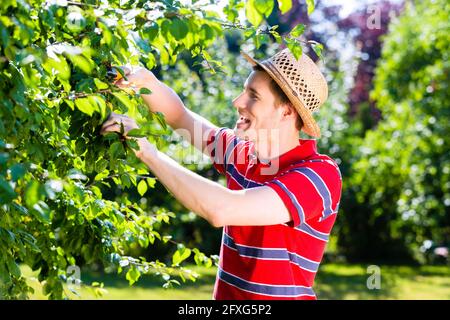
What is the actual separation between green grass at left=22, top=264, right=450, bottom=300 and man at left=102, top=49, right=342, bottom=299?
4306 mm

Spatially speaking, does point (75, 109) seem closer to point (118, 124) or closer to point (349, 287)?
point (118, 124)

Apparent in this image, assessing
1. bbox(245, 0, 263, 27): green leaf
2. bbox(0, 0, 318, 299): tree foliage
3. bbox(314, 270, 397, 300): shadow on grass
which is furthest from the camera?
bbox(314, 270, 397, 300): shadow on grass

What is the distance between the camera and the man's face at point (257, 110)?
9.37 feet

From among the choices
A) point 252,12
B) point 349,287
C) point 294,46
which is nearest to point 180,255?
point 294,46

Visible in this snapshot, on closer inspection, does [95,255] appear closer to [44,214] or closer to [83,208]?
[83,208]

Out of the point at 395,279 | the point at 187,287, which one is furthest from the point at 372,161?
the point at 187,287

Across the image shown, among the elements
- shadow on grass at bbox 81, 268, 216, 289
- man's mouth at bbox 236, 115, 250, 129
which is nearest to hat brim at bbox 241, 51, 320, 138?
man's mouth at bbox 236, 115, 250, 129

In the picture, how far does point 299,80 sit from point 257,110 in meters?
0.20

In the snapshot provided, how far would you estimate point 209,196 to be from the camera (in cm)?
239

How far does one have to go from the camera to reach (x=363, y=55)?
17.9 meters

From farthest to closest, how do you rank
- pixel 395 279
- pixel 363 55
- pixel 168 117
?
pixel 363 55 → pixel 395 279 → pixel 168 117

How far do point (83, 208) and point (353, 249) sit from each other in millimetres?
8856

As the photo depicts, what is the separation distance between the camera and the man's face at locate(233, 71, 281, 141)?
2855mm

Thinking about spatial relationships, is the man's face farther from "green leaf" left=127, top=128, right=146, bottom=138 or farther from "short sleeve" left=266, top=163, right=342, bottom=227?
"green leaf" left=127, top=128, right=146, bottom=138
